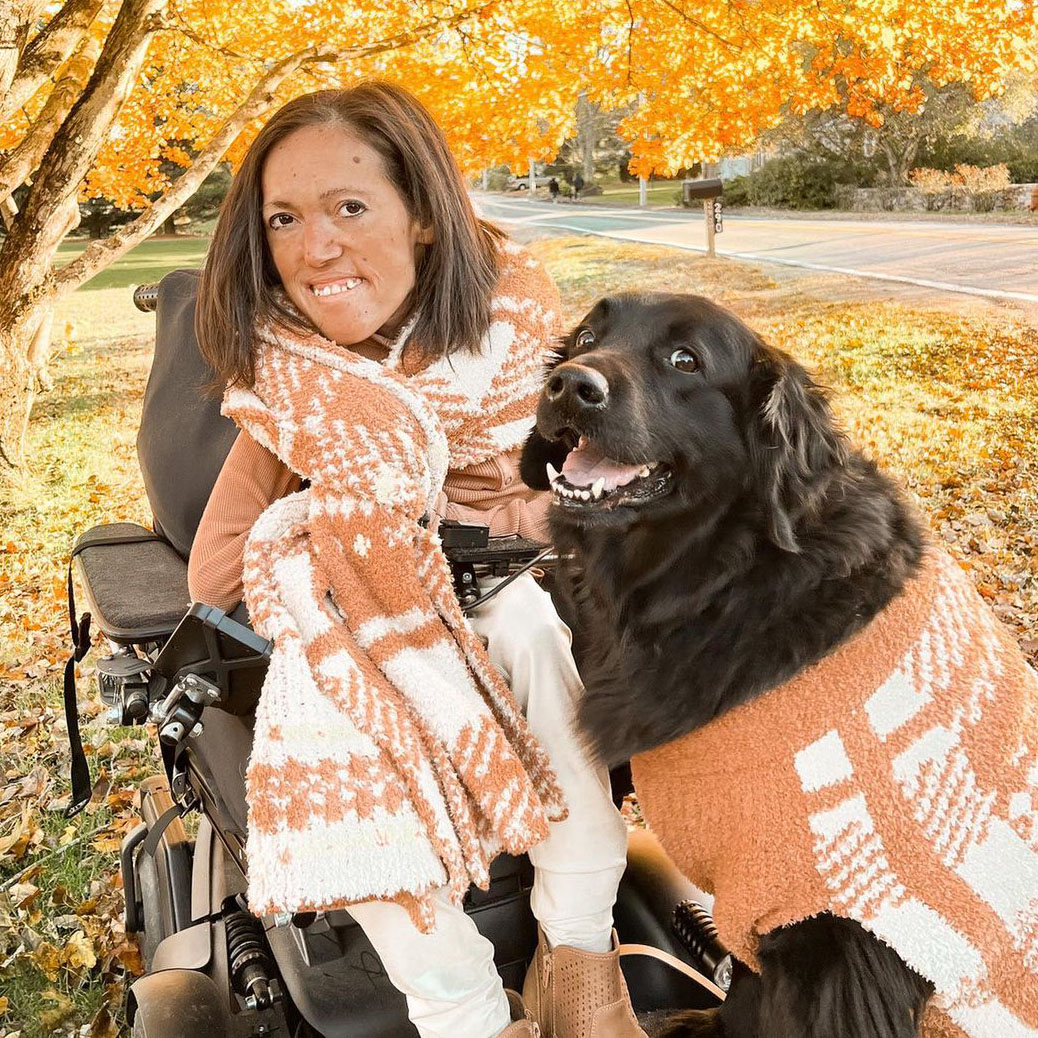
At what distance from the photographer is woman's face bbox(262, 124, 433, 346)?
2082 millimetres

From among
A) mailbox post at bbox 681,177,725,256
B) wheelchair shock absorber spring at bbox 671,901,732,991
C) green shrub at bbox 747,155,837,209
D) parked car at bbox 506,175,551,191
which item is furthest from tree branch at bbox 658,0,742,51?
parked car at bbox 506,175,551,191

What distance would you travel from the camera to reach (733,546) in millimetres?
1692

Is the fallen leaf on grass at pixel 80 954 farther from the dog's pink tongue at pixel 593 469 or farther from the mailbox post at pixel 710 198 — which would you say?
the mailbox post at pixel 710 198

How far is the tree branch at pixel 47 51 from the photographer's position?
5508mm

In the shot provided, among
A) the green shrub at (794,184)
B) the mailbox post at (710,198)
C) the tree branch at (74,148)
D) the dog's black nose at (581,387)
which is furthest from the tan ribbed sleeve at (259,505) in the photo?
the green shrub at (794,184)

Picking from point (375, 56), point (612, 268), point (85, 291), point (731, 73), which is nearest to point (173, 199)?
point (375, 56)

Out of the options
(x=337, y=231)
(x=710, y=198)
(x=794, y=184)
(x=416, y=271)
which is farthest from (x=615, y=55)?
(x=794, y=184)

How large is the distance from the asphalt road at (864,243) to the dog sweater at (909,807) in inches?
273

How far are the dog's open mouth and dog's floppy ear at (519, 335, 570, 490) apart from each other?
29 centimetres

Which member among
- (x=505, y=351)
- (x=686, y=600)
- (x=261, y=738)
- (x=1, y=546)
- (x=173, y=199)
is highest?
(x=173, y=199)

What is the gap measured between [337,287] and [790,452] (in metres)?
1.07

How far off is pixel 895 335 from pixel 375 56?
19.4 feet

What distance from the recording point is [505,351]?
220cm

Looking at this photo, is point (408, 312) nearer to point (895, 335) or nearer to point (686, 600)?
point (686, 600)
